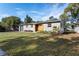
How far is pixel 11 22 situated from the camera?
407 cm

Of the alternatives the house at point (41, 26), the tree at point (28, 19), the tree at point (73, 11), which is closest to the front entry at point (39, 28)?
the house at point (41, 26)

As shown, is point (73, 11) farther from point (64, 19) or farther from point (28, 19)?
point (28, 19)

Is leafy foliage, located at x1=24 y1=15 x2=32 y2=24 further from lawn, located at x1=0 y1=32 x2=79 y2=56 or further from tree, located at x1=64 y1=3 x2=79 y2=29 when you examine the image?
tree, located at x1=64 y1=3 x2=79 y2=29

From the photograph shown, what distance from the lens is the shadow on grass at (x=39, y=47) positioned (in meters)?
4.02

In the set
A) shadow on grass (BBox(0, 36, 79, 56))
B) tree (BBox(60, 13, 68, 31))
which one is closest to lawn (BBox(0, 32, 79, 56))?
shadow on grass (BBox(0, 36, 79, 56))

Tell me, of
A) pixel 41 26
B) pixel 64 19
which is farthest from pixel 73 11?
pixel 41 26

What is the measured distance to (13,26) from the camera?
4.07 m

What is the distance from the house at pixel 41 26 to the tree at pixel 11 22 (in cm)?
7

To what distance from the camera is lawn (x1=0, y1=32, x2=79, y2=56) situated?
4.02 meters

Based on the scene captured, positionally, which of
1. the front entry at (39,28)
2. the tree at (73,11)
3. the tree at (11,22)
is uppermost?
the tree at (73,11)

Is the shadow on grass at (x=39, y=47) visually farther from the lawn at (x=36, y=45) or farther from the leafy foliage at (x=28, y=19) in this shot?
the leafy foliage at (x=28, y=19)

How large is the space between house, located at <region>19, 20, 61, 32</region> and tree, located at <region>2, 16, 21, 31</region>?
0.07 meters

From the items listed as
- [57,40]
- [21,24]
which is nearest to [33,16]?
[21,24]

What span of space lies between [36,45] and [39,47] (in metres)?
0.05
